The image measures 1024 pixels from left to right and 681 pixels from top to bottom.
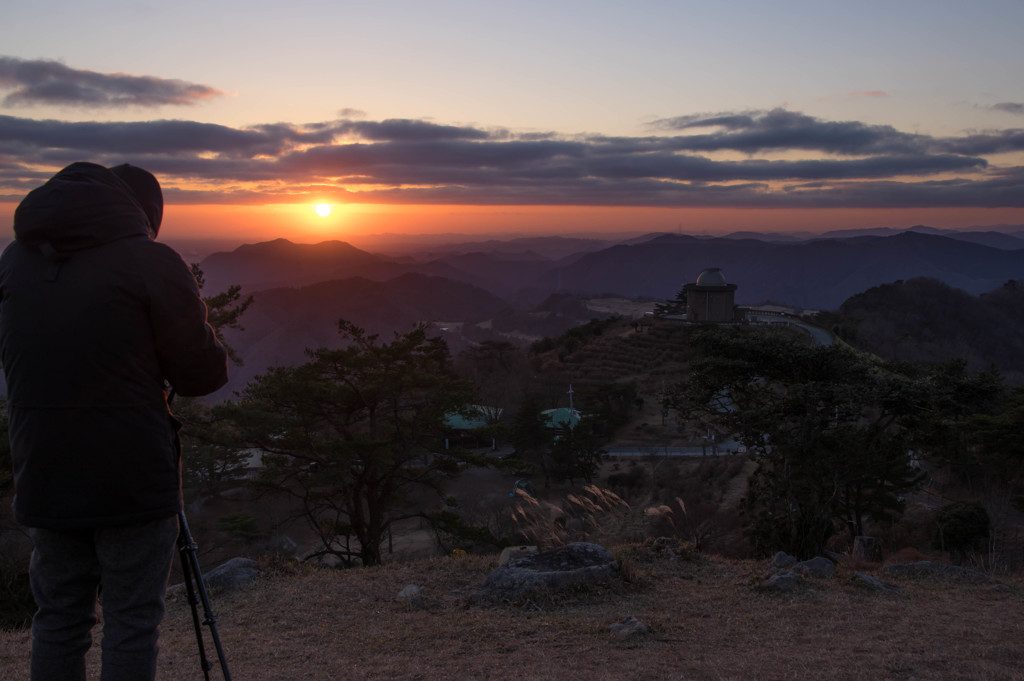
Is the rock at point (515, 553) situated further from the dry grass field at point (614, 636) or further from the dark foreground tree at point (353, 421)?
the dark foreground tree at point (353, 421)

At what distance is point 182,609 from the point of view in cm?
452

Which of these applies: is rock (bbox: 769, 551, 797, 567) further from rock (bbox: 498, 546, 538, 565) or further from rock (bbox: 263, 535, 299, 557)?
rock (bbox: 263, 535, 299, 557)

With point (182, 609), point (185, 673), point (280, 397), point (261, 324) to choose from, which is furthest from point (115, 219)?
point (261, 324)

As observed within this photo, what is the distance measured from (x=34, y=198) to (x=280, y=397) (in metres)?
9.62

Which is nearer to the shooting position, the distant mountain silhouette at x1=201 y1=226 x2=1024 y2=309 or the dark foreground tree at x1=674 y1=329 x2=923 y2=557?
the dark foreground tree at x1=674 y1=329 x2=923 y2=557

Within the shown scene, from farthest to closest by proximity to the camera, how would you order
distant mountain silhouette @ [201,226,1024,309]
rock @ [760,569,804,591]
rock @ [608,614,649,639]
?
1. distant mountain silhouette @ [201,226,1024,309]
2. rock @ [760,569,804,591]
3. rock @ [608,614,649,639]

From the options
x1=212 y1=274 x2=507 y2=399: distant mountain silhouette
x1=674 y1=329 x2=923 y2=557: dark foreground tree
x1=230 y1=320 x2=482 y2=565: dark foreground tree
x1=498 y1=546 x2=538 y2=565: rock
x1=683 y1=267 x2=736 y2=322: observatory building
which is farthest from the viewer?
x1=212 y1=274 x2=507 y2=399: distant mountain silhouette

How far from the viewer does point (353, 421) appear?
1169 centimetres

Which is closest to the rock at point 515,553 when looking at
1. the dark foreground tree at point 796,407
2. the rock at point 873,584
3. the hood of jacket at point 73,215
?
the rock at point 873,584

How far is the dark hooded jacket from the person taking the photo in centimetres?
177

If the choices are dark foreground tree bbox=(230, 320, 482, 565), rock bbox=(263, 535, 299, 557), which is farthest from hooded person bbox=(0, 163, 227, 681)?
rock bbox=(263, 535, 299, 557)

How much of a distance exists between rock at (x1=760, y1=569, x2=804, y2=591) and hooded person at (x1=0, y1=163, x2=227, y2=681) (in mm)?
3883

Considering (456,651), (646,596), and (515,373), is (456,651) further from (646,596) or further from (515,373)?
(515,373)

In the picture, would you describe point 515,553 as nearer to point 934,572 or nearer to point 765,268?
point 934,572
